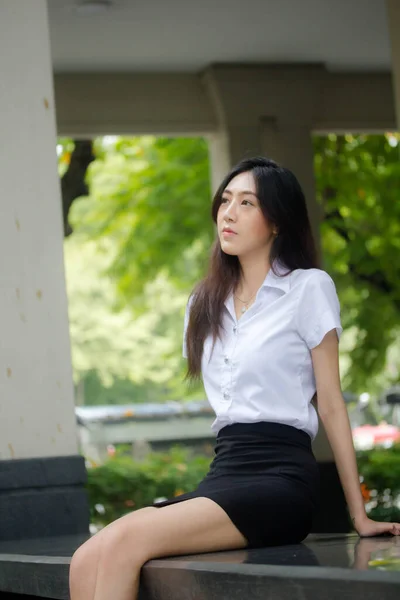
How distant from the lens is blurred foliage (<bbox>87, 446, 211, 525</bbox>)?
9633 mm

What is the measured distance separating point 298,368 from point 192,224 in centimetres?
930

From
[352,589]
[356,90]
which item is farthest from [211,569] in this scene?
[356,90]

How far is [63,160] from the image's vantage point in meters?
12.0

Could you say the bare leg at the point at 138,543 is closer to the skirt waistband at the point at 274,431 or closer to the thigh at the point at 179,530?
the thigh at the point at 179,530

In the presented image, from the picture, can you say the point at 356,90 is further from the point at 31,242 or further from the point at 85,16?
the point at 31,242

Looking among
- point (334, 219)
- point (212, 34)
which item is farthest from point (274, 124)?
point (334, 219)

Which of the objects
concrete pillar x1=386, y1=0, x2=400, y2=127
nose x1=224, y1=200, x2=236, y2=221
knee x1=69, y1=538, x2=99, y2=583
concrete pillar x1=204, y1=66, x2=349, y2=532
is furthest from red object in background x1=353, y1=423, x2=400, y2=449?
knee x1=69, y1=538, x2=99, y2=583

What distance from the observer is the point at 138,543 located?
3189 mm

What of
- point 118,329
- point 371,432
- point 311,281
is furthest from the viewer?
point 118,329

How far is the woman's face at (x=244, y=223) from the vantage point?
12.6 ft

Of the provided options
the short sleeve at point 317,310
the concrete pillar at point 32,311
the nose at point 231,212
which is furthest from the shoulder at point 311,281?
the concrete pillar at point 32,311

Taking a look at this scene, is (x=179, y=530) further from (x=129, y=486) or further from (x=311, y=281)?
(x=129, y=486)

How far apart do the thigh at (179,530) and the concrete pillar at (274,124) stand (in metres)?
6.30

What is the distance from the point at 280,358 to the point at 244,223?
0.49m
